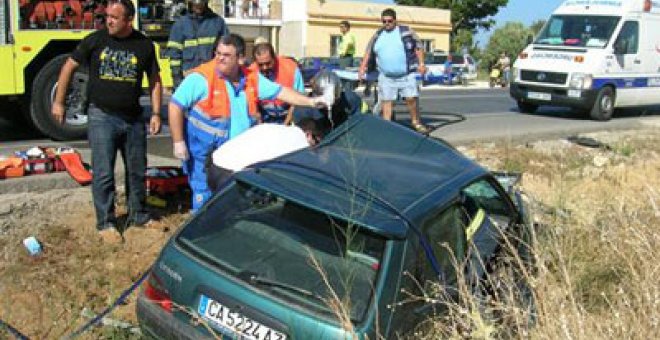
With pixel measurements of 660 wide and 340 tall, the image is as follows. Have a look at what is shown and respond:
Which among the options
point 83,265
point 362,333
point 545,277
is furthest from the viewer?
point 83,265

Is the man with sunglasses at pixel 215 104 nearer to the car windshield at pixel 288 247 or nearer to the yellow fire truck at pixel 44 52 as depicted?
the car windshield at pixel 288 247

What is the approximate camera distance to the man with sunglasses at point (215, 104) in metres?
5.23

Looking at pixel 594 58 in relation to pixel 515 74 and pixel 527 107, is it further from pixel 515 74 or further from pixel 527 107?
pixel 527 107

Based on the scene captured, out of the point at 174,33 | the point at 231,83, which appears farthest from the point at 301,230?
the point at 174,33

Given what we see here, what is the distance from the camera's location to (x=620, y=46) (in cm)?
1458

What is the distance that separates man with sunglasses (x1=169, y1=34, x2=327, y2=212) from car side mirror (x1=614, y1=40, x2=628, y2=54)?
424 inches

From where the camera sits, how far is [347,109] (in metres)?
6.06

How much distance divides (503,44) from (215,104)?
52873 millimetres

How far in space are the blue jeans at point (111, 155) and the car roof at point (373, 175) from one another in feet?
6.43

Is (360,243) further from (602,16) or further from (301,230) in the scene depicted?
(602,16)

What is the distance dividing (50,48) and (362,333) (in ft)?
23.3

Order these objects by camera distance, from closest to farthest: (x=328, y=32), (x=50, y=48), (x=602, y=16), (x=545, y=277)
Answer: (x=545, y=277) < (x=50, y=48) < (x=602, y=16) < (x=328, y=32)

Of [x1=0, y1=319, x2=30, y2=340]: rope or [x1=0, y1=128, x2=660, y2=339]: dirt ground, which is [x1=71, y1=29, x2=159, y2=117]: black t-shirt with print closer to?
[x1=0, y1=128, x2=660, y2=339]: dirt ground

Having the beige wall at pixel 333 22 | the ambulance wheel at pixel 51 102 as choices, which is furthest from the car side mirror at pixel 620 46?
the beige wall at pixel 333 22
